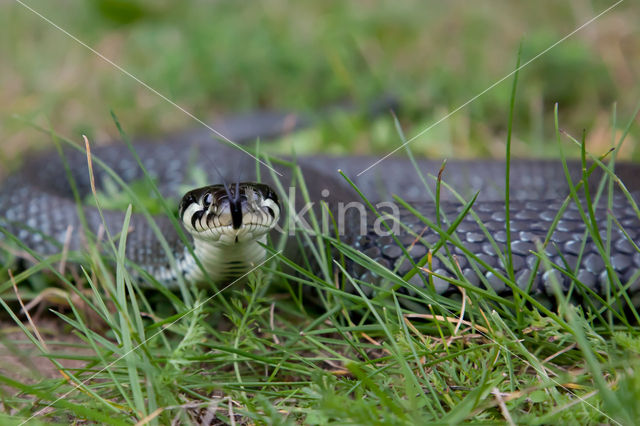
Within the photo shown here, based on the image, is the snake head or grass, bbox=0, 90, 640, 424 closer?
grass, bbox=0, 90, 640, 424

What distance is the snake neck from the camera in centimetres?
262

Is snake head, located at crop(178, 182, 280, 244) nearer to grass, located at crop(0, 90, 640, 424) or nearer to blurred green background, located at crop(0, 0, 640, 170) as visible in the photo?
grass, located at crop(0, 90, 640, 424)

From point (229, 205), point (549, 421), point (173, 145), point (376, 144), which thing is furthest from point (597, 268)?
point (173, 145)

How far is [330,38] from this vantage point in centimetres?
677

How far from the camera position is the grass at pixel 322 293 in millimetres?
1917

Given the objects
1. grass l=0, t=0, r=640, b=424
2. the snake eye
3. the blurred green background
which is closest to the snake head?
the snake eye

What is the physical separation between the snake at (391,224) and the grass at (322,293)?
0.08 m

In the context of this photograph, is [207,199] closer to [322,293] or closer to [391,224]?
[322,293]

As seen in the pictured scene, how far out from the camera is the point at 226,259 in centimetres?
264

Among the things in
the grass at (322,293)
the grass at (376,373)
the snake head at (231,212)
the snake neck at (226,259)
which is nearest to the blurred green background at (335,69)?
the grass at (322,293)

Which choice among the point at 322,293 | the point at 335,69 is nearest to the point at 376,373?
the point at 322,293

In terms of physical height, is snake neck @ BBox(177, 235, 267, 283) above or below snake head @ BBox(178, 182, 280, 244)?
below

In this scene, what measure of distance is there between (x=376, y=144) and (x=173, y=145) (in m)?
1.72

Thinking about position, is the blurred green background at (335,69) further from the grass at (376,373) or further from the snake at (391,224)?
the grass at (376,373)
